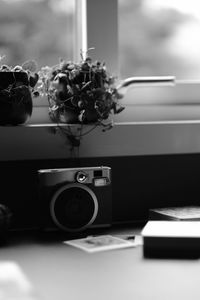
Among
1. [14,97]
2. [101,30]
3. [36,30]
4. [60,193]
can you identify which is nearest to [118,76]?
[101,30]

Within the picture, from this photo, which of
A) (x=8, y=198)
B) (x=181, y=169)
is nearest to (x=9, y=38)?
(x=8, y=198)

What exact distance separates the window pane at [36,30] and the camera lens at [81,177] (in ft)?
1.56

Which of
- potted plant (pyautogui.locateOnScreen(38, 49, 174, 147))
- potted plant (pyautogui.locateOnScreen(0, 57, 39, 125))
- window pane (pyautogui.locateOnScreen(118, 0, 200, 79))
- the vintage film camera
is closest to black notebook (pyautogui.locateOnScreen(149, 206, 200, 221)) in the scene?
the vintage film camera

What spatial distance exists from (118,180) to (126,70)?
0.39 meters

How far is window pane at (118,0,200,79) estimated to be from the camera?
193cm

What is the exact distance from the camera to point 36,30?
1.83 metres

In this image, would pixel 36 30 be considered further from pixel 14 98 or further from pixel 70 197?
pixel 70 197

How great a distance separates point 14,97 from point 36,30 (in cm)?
36

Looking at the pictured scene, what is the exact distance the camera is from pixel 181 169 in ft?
5.85

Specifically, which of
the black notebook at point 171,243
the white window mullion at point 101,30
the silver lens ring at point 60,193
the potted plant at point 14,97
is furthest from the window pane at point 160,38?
the black notebook at point 171,243

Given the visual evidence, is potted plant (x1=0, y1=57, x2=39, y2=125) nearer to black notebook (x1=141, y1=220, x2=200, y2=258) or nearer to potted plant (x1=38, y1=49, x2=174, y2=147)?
potted plant (x1=38, y1=49, x2=174, y2=147)

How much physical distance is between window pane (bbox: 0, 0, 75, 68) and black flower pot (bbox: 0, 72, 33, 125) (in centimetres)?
25

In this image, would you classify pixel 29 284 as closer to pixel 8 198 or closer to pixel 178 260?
pixel 178 260

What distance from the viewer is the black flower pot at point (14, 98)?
1548 millimetres
